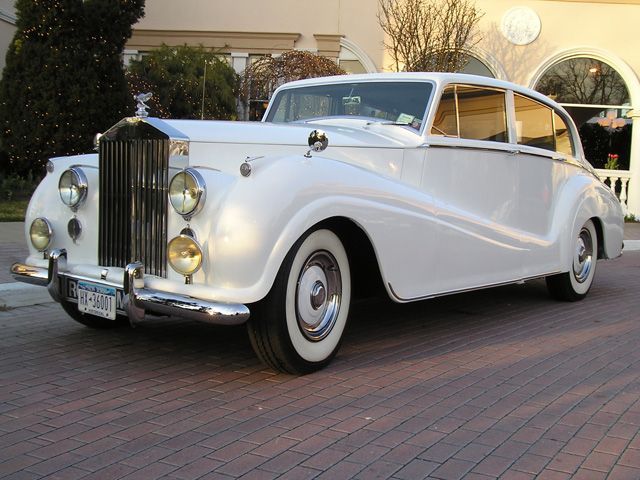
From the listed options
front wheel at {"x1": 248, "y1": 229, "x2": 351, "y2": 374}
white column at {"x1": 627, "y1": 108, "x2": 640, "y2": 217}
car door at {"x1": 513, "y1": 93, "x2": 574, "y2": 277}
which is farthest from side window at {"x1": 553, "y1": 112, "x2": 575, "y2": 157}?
white column at {"x1": 627, "y1": 108, "x2": 640, "y2": 217}

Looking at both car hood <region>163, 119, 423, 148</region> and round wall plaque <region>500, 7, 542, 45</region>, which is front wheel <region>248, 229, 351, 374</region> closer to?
car hood <region>163, 119, 423, 148</region>

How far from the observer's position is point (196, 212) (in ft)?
12.3

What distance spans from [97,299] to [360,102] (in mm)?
2608

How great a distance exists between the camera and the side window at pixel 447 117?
5169mm

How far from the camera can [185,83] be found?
14.2 metres

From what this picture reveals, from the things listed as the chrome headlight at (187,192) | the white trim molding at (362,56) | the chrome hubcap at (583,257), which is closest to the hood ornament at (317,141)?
the chrome headlight at (187,192)

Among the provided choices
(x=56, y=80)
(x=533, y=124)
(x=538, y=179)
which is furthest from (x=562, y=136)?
(x=56, y=80)

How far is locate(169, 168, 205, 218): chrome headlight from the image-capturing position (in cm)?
372

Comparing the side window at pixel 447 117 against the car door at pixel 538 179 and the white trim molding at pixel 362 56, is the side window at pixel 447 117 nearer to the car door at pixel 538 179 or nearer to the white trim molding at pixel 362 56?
the car door at pixel 538 179

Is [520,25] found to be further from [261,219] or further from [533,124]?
[261,219]

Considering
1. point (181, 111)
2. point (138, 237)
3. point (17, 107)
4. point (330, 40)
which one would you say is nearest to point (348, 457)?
point (138, 237)

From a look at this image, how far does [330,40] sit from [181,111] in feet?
15.2

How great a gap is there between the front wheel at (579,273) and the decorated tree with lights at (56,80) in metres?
7.90

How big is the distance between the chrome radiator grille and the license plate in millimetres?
Result: 229
